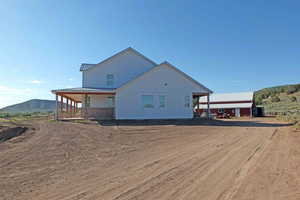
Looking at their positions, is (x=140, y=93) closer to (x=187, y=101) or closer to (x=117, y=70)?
(x=187, y=101)

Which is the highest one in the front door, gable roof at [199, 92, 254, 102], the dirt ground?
gable roof at [199, 92, 254, 102]

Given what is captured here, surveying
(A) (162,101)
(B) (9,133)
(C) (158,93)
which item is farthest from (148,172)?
(A) (162,101)

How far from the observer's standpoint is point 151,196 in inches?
158

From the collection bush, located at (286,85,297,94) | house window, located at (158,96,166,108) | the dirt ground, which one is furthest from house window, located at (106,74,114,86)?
bush, located at (286,85,297,94)

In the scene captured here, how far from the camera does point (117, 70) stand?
2509 cm

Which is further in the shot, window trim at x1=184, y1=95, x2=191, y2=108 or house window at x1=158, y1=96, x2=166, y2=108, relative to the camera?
window trim at x1=184, y1=95, x2=191, y2=108

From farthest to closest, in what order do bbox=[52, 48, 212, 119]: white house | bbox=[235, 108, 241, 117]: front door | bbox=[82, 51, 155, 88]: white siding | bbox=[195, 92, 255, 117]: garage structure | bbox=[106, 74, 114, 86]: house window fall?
bbox=[235, 108, 241, 117]: front door < bbox=[195, 92, 255, 117]: garage structure < bbox=[106, 74, 114, 86]: house window < bbox=[82, 51, 155, 88]: white siding < bbox=[52, 48, 212, 119]: white house

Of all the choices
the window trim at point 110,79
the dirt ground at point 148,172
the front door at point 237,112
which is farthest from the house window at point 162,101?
the front door at point 237,112

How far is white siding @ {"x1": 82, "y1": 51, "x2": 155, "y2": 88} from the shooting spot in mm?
24672

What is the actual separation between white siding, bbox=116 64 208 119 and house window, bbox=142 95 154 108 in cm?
28

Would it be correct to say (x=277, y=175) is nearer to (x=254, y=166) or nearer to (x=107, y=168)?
(x=254, y=166)

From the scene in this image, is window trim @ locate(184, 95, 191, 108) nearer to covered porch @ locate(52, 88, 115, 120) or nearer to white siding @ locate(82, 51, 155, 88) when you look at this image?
white siding @ locate(82, 51, 155, 88)

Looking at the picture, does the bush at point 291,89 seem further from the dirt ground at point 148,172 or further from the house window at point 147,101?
the dirt ground at point 148,172

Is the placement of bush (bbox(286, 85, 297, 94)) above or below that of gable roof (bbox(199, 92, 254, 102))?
above
